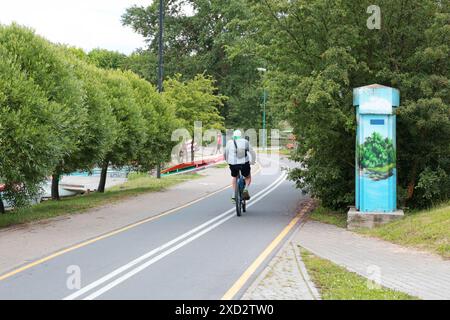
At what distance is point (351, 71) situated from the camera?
515 inches

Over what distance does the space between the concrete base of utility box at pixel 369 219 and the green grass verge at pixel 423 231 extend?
17cm

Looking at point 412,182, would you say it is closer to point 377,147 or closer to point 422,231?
point 377,147

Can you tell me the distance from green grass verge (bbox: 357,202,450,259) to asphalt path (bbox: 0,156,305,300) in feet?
7.02

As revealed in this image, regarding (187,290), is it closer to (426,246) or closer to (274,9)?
(426,246)

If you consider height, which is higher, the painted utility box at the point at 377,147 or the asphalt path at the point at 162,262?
the painted utility box at the point at 377,147

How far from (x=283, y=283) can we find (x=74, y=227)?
22.1 feet

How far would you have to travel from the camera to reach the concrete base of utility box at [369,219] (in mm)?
11875

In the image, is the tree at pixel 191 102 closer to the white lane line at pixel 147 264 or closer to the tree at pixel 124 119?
the tree at pixel 124 119

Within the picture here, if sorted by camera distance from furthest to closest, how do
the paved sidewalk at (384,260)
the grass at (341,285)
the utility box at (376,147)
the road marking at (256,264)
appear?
the utility box at (376,147)
the paved sidewalk at (384,260)
the road marking at (256,264)
the grass at (341,285)

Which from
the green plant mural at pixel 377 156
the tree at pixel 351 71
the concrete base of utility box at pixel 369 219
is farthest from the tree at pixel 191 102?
the concrete base of utility box at pixel 369 219

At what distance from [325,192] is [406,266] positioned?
6504mm

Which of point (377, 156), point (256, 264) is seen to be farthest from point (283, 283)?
point (377, 156)

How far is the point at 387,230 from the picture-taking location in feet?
36.5
